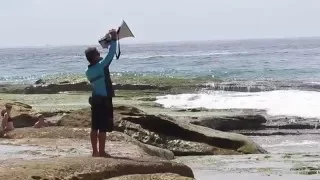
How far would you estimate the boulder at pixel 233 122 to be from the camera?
77.5ft

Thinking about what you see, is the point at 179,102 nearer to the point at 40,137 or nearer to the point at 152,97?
the point at 152,97

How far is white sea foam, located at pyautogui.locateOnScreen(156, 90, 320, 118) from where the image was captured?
98.9 feet

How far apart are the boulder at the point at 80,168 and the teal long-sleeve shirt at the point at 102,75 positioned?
0.97 metres

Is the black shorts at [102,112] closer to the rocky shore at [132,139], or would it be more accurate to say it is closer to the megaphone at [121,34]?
the rocky shore at [132,139]

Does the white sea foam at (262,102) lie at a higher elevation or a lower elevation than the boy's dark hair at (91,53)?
lower

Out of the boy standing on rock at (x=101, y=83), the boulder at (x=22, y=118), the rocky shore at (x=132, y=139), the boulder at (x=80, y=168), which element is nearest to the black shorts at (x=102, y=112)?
the boy standing on rock at (x=101, y=83)

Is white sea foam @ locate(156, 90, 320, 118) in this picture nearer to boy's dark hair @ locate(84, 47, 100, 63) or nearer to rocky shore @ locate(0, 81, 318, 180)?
rocky shore @ locate(0, 81, 318, 180)

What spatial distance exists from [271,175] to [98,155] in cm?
439

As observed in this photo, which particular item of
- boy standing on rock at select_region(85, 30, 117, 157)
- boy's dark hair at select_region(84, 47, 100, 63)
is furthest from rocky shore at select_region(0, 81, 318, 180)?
boy's dark hair at select_region(84, 47, 100, 63)

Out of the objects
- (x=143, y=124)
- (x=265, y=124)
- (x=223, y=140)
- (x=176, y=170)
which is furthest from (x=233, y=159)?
(x=265, y=124)

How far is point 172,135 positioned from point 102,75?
22.9ft

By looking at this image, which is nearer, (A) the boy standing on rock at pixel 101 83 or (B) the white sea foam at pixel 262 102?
(A) the boy standing on rock at pixel 101 83

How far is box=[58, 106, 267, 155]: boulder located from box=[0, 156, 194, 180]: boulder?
6311mm

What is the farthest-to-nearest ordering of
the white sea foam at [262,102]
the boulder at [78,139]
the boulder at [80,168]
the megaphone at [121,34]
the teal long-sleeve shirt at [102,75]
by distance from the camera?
the white sea foam at [262,102] → the boulder at [78,139] → the megaphone at [121,34] → the teal long-sleeve shirt at [102,75] → the boulder at [80,168]
